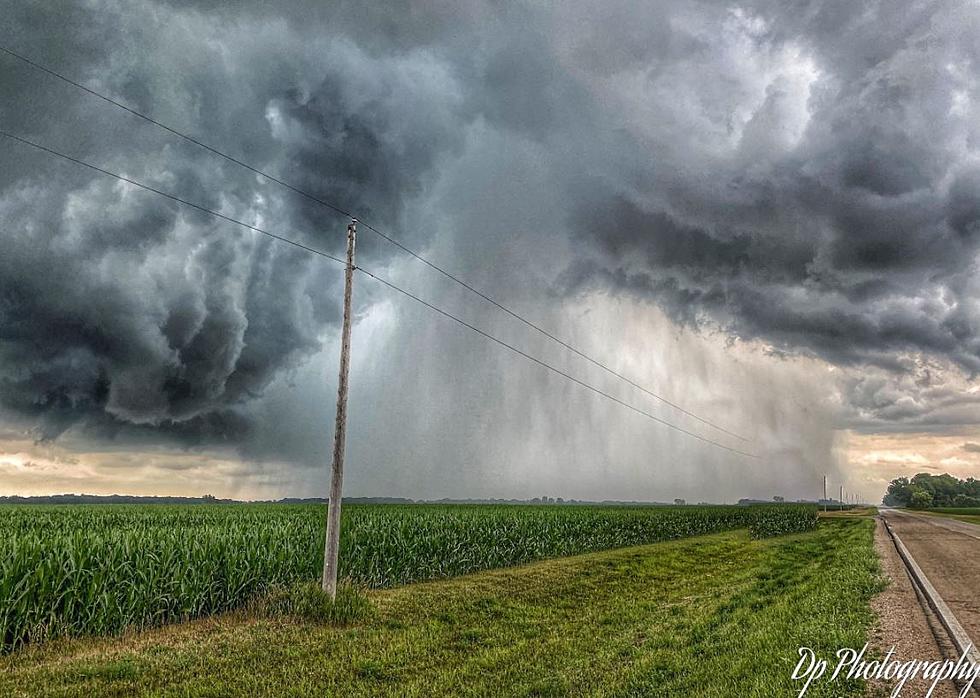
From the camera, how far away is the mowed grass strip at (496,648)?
33.0 ft

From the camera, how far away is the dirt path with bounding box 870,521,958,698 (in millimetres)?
8117

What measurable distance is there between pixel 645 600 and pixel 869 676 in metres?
10.5

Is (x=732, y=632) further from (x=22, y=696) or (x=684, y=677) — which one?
(x=22, y=696)

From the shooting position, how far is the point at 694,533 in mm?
47688

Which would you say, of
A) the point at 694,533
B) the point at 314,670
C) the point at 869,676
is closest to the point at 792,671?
the point at 869,676

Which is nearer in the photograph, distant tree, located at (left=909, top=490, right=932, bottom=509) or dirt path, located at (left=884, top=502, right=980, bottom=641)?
dirt path, located at (left=884, top=502, right=980, bottom=641)

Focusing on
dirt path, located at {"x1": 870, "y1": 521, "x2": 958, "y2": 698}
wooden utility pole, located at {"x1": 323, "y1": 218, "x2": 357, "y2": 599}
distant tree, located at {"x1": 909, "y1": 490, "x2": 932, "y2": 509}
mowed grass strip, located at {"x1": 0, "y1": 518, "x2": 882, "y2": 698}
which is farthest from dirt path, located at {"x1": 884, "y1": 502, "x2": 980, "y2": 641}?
distant tree, located at {"x1": 909, "y1": 490, "x2": 932, "y2": 509}

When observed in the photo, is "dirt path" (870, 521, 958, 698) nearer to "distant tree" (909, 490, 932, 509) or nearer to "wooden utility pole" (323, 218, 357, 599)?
"wooden utility pole" (323, 218, 357, 599)

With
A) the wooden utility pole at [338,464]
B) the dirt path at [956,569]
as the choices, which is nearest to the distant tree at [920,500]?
the dirt path at [956,569]

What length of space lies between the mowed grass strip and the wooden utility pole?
1.45m

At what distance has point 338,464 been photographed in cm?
1603

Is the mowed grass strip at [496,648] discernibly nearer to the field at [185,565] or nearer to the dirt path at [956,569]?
the field at [185,565]

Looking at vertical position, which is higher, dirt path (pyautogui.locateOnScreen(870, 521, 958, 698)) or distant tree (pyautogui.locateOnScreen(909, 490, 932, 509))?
dirt path (pyautogui.locateOnScreen(870, 521, 958, 698))

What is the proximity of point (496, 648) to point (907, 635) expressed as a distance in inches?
300
